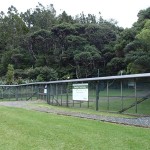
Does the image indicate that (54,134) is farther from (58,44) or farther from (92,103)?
(58,44)

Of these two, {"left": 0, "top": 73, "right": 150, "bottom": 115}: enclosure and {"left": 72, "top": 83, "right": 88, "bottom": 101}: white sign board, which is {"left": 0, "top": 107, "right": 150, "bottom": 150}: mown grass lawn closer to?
{"left": 0, "top": 73, "right": 150, "bottom": 115}: enclosure

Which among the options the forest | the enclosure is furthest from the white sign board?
the forest

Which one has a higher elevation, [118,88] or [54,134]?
[118,88]

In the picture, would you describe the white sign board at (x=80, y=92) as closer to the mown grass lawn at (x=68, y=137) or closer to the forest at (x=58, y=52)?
the mown grass lawn at (x=68, y=137)

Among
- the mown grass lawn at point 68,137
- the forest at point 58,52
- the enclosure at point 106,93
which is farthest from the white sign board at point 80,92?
the forest at point 58,52

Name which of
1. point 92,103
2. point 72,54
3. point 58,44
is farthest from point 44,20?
point 92,103

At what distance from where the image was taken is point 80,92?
2553cm

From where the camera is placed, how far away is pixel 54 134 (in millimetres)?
10688

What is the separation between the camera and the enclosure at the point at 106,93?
65.2 ft

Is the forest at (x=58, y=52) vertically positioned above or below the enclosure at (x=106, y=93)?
above

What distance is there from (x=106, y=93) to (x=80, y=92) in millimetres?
3253

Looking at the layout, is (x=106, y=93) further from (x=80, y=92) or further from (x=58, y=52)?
(x=58, y=52)

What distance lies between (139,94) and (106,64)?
39.8 meters

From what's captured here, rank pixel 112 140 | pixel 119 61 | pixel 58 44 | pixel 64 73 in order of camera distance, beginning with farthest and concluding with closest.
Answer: pixel 58 44, pixel 64 73, pixel 119 61, pixel 112 140
